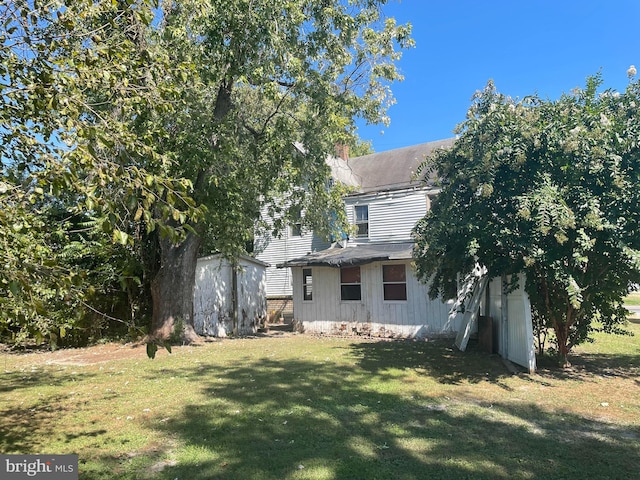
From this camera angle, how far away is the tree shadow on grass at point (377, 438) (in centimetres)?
416

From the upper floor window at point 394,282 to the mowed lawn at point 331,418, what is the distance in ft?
16.8

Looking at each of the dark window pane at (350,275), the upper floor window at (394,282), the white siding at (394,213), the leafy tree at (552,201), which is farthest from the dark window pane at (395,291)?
the leafy tree at (552,201)

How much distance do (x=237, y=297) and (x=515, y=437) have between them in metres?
12.8

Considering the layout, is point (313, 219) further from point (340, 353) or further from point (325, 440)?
point (325, 440)

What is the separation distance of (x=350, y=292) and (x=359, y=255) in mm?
1522

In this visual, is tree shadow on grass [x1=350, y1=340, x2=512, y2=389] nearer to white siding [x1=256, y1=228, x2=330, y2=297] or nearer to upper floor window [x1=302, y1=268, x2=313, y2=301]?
upper floor window [x1=302, y1=268, x2=313, y2=301]

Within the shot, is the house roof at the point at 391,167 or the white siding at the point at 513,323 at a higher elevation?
the house roof at the point at 391,167

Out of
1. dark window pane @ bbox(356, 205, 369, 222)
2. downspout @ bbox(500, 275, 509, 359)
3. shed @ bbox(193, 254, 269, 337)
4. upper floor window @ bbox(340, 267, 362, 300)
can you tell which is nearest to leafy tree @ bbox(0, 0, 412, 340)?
shed @ bbox(193, 254, 269, 337)

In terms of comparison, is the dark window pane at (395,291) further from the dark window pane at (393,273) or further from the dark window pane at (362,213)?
the dark window pane at (362,213)

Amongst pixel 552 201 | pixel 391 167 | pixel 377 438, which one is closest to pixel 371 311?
pixel 391 167

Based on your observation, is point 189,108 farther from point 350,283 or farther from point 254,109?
point 350,283

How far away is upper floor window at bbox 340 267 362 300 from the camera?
53.5ft

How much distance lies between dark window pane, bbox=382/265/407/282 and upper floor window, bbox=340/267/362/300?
1025mm

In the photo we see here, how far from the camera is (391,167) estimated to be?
20.9m
